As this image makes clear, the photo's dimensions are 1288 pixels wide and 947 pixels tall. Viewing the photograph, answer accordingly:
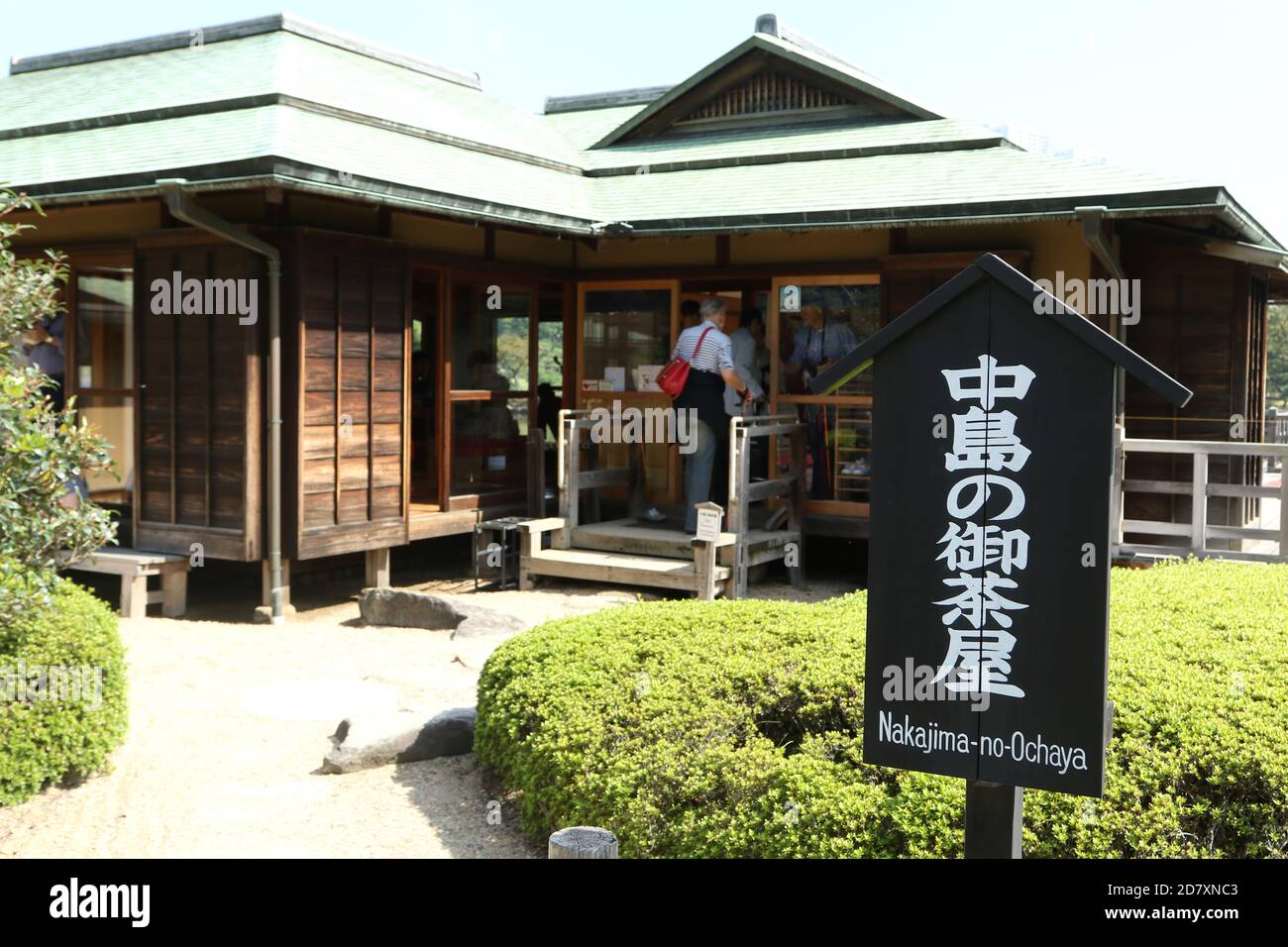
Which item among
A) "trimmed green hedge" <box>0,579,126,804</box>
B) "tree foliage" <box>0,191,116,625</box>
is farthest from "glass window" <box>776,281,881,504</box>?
"trimmed green hedge" <box>0,579,126,804</box>

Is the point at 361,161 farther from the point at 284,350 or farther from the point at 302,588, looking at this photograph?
the point at 302,588

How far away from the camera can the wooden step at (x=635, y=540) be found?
10875 mm

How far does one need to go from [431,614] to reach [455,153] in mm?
4640

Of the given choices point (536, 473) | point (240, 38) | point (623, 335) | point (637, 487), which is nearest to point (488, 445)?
point (536, 473)

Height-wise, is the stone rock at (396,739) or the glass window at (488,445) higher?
the glass window at (488,445)

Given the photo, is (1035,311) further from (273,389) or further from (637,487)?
(637,487)

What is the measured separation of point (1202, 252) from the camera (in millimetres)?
11406

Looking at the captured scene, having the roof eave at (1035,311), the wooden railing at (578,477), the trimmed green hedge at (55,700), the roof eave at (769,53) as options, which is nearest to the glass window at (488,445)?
the wooden railing at (578,477)

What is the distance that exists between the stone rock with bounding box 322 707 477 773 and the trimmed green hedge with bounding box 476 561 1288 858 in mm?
312

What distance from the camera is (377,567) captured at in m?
10.7

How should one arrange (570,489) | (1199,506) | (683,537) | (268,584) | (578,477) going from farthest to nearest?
(578,477), (570,489), (683,537), (1199,506), (268,584)

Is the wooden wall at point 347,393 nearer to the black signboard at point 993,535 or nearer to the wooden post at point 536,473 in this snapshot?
the wooden post at point 536,473

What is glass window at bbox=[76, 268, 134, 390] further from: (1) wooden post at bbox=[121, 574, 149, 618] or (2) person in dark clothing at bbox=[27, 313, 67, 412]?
(1) wooden post at bbox=[121, 574, 149, 618]

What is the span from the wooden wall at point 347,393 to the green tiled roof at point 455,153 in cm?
83
